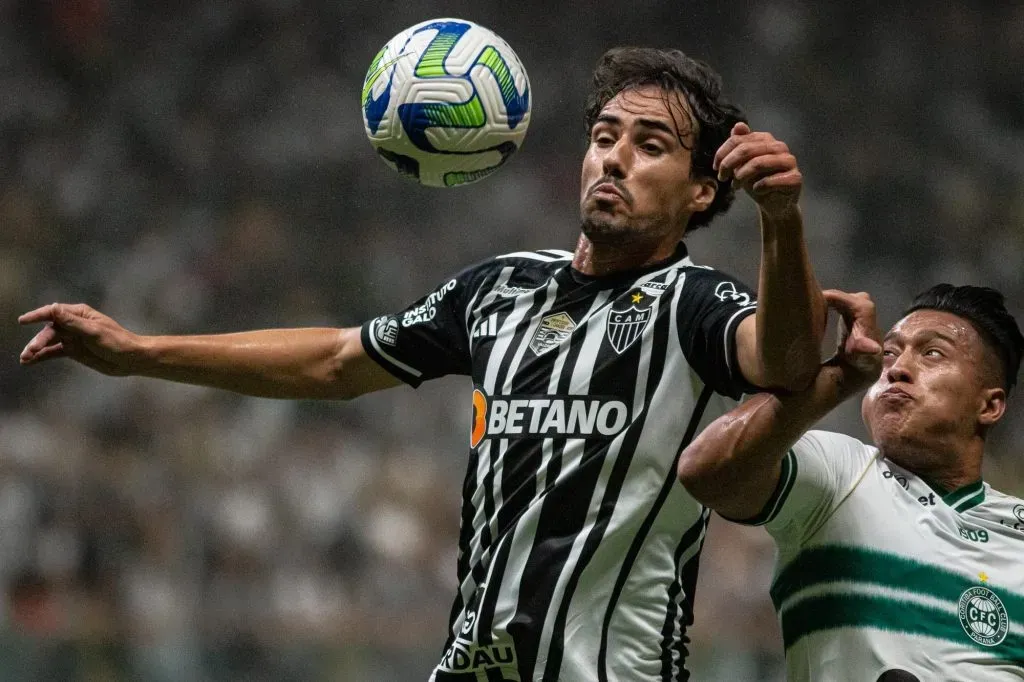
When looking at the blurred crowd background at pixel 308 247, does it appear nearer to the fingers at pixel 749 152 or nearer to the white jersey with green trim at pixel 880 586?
the white jersey with green trim at pixel 880 586

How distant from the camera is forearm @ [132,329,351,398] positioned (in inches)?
139

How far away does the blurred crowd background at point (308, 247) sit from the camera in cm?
738

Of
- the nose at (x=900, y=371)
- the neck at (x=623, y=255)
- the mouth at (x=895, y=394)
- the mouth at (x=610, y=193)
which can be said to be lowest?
the mouth at (x=895, y=394)

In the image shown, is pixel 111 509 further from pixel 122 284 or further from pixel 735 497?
pixel 735 497

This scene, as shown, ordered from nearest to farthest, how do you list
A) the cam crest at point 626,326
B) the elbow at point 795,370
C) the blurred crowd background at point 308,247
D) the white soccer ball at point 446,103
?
the elbow at point 795,370, the cam crest at point 626,326, the white soccer ball at point 446,103, the blurred crowd background at point 308,247

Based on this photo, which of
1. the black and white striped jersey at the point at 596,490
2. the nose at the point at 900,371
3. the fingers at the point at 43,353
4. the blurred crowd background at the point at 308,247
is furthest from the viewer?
the blurred crowd background at the point at 308,247

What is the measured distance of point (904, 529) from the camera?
3.28 metres

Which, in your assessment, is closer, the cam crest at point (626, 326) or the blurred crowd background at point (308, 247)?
the cam crest at point (626, 326)

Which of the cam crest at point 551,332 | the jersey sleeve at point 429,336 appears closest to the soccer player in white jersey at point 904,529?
the cam crest at point 551,332

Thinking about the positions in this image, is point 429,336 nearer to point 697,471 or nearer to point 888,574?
point 697,471

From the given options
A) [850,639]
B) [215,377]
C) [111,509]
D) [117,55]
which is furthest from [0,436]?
[850,639]

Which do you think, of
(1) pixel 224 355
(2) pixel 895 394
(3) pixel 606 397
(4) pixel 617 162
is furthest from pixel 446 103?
(2) pixel 895 394

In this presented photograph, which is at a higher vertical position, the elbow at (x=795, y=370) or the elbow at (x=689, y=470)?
the elbow at (x=795, y=370)

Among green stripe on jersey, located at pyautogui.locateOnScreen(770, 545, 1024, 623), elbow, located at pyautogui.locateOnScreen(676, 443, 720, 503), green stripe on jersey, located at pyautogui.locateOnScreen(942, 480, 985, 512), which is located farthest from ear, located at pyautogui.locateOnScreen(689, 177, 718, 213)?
green stripe on jersey, located at pyautogui.locateOnScreen(942, 480, 985, 512)
